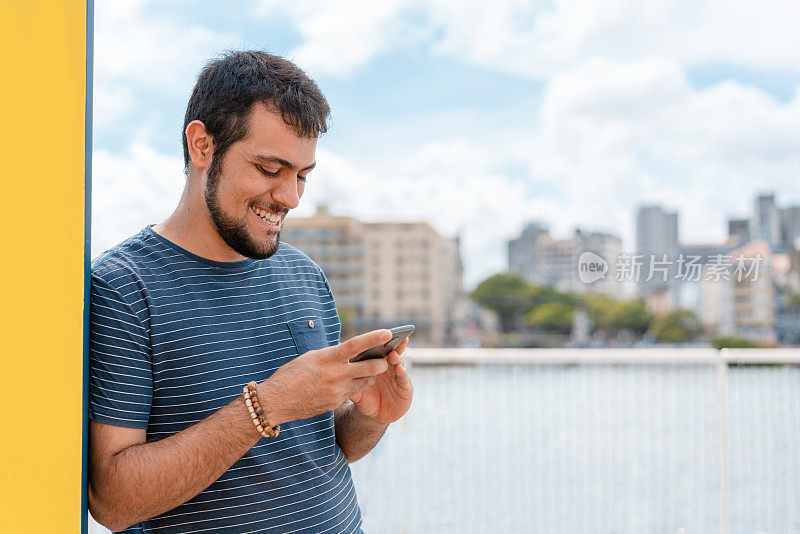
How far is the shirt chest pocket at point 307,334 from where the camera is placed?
4.15ft

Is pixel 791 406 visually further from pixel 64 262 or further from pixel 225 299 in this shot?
pixel 64 262

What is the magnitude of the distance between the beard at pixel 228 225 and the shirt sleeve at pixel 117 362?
188 millimetres

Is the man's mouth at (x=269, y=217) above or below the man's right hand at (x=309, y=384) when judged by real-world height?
above

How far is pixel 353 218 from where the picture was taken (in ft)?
137

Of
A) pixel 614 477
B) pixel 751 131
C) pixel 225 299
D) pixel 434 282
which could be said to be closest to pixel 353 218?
pixel 434 282

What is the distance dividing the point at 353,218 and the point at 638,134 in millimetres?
24349

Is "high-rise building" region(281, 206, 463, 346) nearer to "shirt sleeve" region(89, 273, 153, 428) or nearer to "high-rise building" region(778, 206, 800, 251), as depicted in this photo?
"high-rise building" region(778, 206, 800, 251)

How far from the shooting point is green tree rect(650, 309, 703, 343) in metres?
21.9

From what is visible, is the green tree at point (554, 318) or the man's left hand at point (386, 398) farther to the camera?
the green tree at point (554, 318)

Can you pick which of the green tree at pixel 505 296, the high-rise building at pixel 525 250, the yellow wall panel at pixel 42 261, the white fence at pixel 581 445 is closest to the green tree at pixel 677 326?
the green tree at pixel 505 296

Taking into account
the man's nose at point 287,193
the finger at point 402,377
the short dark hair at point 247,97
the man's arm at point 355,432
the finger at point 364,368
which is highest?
the short dark hair at point 247,97

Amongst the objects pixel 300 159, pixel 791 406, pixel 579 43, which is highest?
pixel 579 43

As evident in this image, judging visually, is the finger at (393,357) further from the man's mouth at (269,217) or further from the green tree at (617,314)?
the green tree at (617,314)

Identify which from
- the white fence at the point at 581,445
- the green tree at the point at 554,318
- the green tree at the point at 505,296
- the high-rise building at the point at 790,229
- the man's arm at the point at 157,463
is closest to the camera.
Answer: the man's arm at the point at 157,463
